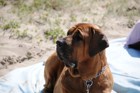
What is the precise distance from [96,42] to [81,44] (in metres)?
0.16

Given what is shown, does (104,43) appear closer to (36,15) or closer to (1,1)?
(36,15)

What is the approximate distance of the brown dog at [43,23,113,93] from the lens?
3.34 m

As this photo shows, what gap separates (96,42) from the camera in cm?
335

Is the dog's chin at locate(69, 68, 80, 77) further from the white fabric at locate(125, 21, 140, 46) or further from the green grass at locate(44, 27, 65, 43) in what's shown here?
the green grass at locate(44, 27, 65, 43)

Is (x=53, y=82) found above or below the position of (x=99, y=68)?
below

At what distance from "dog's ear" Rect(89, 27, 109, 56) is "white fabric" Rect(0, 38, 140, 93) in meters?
1.30

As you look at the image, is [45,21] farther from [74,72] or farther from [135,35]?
[74,72]

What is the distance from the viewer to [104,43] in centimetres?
331

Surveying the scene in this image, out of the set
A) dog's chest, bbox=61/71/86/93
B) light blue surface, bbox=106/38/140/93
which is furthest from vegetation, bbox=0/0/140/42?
dog's chest, bbox=61/71/86/93

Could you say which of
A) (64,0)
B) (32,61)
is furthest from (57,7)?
(32,61)

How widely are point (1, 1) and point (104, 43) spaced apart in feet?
17.0

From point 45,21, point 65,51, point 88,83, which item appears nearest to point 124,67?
point 88,83

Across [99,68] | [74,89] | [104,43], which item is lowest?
[74,89]

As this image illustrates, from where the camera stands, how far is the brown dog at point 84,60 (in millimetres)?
3342
